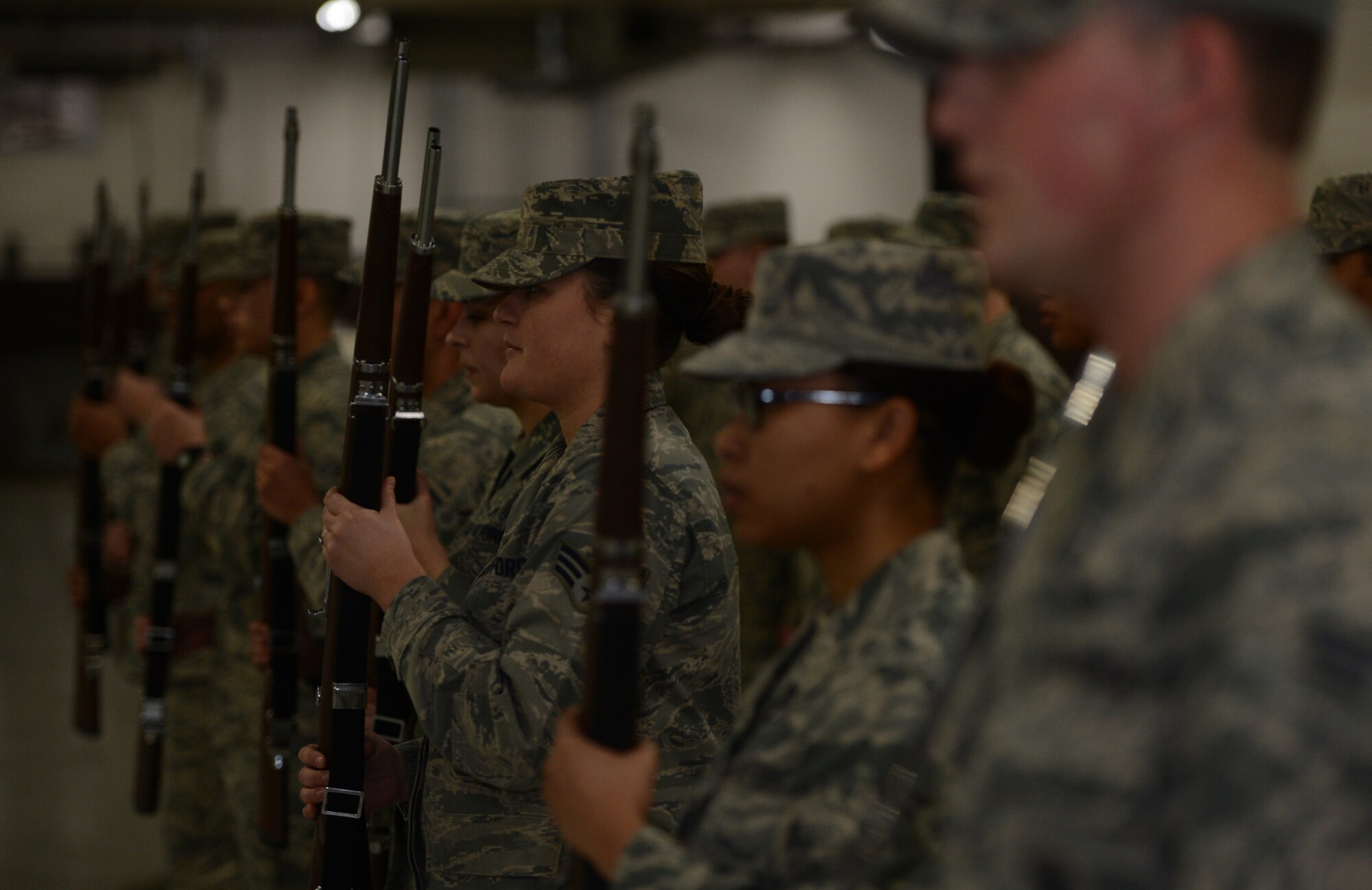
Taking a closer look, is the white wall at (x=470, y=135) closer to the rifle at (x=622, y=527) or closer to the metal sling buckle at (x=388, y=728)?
the metal sling buckle at (x=388, y=728)

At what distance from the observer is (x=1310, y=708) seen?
735 mm

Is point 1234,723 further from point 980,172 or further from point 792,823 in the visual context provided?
point 792,823

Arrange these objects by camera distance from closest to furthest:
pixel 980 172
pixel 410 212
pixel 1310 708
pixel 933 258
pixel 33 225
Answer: pixel 1310 708 → pixel 980 172 → pixel 933 258 → pixel 410 212 → pixel 33 225

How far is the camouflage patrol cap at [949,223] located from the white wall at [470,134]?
10045 millimetres

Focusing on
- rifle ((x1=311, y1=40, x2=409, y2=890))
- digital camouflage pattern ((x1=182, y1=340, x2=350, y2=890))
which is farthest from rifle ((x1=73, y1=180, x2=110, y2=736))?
rifle ((x1=311, y1=40, x2=409, y2=890))

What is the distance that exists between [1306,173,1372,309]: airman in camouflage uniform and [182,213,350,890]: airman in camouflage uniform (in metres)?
2.05

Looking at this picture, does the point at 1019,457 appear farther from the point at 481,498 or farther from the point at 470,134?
the point at 470,134

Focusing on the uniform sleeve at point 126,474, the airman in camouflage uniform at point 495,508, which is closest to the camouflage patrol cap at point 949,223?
the airman in camouflage uniform at point 495,508

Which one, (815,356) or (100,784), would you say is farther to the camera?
(100,784)

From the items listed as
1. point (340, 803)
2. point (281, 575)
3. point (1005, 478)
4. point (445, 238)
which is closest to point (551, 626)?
point (340, 803)

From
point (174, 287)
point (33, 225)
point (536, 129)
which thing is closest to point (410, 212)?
point (174, 287)

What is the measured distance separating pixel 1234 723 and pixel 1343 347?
220 millimetres

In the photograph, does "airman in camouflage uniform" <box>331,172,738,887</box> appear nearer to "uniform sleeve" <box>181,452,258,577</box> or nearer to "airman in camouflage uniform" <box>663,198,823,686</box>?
"uniform sleeve" <box>181,452,258,577</box>

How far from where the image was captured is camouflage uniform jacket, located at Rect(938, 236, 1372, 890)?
738 millimetres
